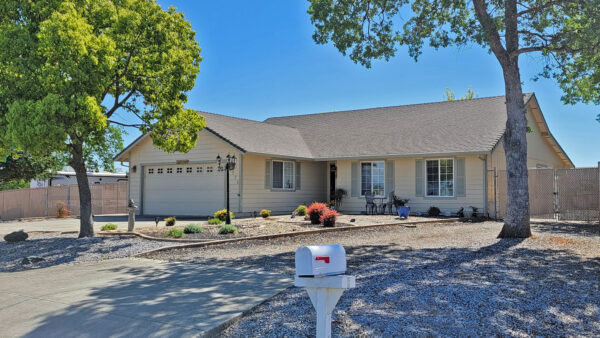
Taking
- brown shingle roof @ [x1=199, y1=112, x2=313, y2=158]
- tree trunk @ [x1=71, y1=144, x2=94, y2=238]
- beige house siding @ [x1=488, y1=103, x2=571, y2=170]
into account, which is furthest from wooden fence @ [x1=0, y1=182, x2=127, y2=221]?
beige house siding @ [x1=488, y1=103, x2=571, y2=170]

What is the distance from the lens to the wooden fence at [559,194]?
16.0 metres

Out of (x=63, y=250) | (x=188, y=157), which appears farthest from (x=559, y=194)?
(x=63, y=250)

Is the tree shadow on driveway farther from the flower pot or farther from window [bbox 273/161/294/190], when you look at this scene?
window [bbox 273/161/294/190]

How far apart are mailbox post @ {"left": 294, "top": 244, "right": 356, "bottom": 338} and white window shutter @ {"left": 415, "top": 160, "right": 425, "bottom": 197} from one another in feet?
55.0

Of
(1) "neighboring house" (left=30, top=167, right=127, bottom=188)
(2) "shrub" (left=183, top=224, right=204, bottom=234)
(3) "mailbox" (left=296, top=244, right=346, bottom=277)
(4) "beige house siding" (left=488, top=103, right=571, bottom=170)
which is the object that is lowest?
(2) "shrub" (left=183, top=224, right=204, bottom=234)

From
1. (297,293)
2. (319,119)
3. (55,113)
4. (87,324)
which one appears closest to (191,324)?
(87,324)

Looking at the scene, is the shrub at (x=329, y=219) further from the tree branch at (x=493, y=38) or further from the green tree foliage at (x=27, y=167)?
the green tree foliage at (x=27, y=167)

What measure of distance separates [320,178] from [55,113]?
1494cm

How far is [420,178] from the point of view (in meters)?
19.4

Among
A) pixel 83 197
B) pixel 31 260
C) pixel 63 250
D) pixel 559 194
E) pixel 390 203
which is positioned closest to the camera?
pixel 31 260

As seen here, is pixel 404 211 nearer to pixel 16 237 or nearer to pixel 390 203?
pixel 390 203

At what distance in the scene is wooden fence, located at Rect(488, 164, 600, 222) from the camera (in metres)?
16.0

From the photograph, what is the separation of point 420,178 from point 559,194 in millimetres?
5158

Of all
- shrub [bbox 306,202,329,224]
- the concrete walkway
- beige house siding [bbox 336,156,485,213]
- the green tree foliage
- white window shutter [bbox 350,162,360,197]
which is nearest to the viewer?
the concrete walkway
